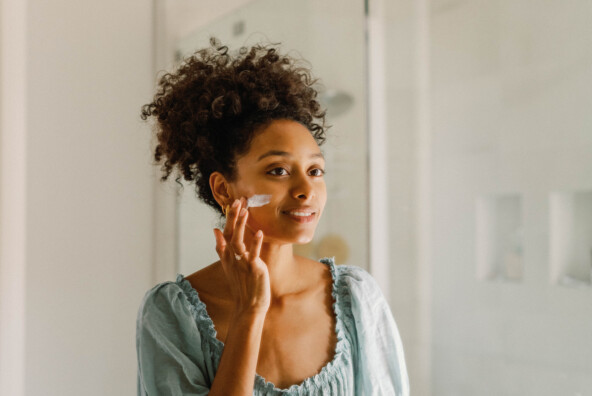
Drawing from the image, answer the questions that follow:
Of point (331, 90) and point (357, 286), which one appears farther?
point (331, 90)

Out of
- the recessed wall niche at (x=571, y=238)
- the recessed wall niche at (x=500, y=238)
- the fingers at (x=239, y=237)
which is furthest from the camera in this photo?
the recessed wall niche at (x=500, y=238)

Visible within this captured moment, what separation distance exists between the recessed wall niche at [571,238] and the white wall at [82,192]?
1.08 meters

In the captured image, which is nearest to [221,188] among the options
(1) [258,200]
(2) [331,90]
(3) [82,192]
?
(1) [258,200]

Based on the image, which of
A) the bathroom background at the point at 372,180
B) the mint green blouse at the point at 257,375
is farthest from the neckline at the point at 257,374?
the bathroom background at the point at 372,180

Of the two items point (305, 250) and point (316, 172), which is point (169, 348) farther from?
point (305, 250)

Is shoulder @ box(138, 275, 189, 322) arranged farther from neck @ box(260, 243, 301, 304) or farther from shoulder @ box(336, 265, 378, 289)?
shoulder @ box(336, 265, 378, 289)

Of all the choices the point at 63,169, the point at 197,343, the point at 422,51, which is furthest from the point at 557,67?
the point at 63,169

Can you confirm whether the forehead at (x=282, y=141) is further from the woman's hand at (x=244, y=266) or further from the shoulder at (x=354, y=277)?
the shoulder at (x=354, y=277)

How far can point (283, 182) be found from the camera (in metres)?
0.94

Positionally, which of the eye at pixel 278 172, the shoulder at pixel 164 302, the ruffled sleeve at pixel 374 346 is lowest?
the ruffled sleeve at pixel 374 346

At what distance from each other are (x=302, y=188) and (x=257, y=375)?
0.96ft

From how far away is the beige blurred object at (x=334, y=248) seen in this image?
1.80m

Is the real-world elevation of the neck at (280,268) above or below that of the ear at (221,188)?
below

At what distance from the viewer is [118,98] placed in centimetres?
170
